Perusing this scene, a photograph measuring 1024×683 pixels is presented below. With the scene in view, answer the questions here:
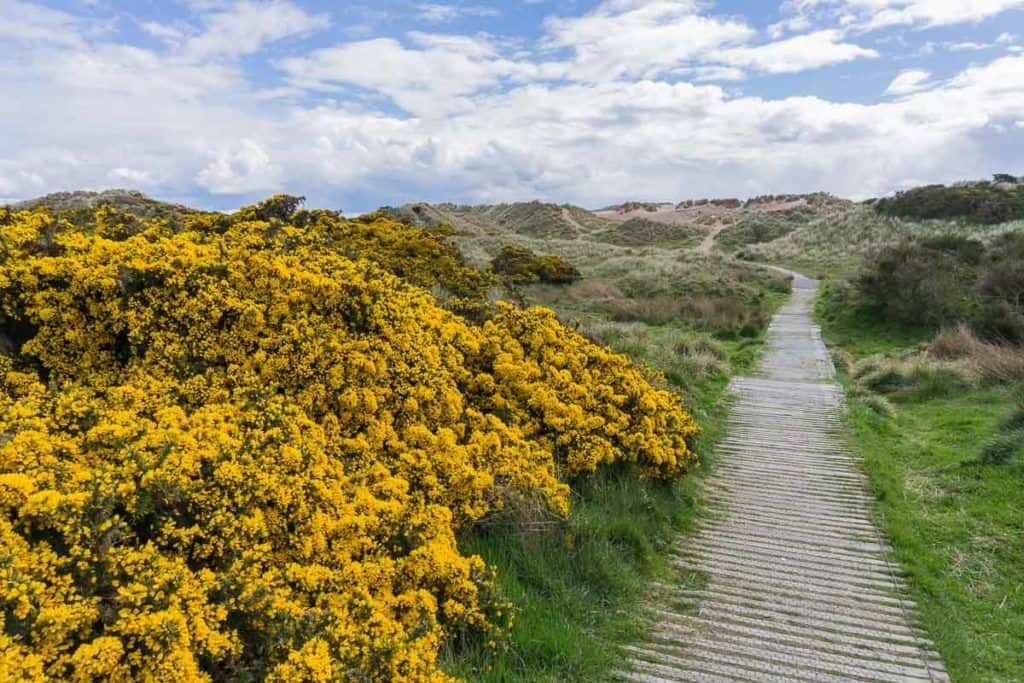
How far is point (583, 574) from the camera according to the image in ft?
18.1

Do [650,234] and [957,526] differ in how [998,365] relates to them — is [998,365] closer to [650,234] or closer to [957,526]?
[957,526]

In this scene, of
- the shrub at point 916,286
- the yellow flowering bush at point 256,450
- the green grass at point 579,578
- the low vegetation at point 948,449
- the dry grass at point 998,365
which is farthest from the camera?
the shrub at point 916,286

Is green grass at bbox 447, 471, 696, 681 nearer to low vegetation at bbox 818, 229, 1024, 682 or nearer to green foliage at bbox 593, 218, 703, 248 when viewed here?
low vegetation at bbox 818, 229, 1024, 682

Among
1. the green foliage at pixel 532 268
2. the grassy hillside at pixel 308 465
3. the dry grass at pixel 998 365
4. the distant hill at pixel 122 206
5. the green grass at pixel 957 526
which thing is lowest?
the green grass at pixel 957 526

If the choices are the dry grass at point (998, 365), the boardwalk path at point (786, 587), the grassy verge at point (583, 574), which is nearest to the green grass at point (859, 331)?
the dry grass at point (998, 365)

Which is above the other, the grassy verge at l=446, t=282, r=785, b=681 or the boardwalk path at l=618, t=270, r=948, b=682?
the grassy verge at l=446, t=282, r=785, b=681

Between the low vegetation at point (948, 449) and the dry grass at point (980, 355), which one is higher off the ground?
the dry grass at point (980, 355)

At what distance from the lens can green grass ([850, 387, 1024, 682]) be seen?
17.3 ft

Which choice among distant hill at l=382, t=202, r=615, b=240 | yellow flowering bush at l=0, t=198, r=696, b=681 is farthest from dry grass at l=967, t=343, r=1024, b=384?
distant hill at l=382, t=202, r=615, b=240

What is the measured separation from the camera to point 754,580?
6.15 metres

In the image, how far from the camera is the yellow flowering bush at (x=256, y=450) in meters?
3.12

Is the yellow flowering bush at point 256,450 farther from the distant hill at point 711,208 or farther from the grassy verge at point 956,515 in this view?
the distant hill at point 711,208

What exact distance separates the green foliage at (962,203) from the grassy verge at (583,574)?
48982 millimetres

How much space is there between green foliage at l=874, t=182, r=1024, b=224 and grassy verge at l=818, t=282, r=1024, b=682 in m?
41.2
